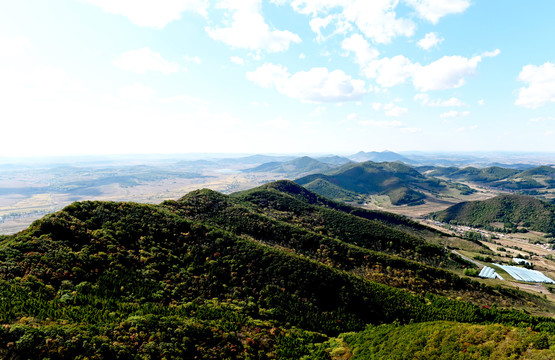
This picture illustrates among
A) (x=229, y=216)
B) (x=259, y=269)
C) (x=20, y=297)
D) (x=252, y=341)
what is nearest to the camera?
(x=20, y=297)

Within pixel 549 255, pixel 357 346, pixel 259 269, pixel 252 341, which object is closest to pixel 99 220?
pixel 259 269

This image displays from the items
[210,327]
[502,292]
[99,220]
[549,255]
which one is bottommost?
[549,255]

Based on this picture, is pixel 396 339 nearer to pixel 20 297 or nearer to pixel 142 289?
pixel 142 289

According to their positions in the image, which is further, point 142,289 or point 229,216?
point 229,216

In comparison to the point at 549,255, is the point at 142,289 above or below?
above

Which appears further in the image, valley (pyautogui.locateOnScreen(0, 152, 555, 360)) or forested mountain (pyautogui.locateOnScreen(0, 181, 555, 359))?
valley (pyautogui.locateOnScreen(0, 152, 555, 360))

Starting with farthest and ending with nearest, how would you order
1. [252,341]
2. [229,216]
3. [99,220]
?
[229,216]
[99,220]
[252,341]

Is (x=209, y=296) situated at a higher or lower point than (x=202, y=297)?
lower

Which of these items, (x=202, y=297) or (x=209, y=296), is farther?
(x=209, y=296)
